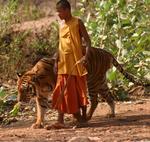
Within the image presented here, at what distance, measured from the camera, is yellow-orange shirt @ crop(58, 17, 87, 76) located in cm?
726

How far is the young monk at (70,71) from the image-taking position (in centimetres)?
727

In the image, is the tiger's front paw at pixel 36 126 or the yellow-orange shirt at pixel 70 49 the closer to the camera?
the yellow-orange shirt at pixel 70 49

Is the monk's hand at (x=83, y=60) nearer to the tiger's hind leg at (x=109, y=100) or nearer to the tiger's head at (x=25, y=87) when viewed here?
the tiger's head at (x=25, y=87)

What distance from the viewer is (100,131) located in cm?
718

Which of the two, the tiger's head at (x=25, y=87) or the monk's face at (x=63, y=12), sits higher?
the monk's face at (x=63, y=12)

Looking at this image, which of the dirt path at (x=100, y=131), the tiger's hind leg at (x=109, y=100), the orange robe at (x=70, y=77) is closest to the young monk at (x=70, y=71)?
the orange robe at (x=70, y=77)

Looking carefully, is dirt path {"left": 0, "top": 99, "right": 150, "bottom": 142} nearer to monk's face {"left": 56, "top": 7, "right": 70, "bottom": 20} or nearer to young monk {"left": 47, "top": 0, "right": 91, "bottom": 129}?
young monk {"left": 47, "top": 0, "right": 91, "bottom": 129}

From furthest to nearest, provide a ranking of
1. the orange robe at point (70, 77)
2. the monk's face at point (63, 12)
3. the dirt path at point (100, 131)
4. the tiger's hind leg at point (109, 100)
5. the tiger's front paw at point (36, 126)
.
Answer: the tiger's hind leg at point (109, 100)
the tiger's front paw at point (36, 126)
the orange robe at point (70, 77)
the monk's face at point (63, 12)
the dirt path at point (100, 131)

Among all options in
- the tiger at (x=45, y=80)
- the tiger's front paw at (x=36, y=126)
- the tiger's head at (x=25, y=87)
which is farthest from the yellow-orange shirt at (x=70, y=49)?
the tiger's front paw at (x=36, y=126)

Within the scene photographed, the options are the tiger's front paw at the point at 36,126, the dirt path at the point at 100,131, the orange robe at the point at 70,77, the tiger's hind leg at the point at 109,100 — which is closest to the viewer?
the dirt path at the point at 100,131

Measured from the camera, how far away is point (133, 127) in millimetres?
7340

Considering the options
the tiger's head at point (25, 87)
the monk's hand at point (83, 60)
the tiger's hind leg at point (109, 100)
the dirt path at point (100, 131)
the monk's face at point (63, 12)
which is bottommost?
the dirt path at point (100, 131)

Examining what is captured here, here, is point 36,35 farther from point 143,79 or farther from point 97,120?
point 97,120

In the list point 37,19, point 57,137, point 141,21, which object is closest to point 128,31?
point 141,21
